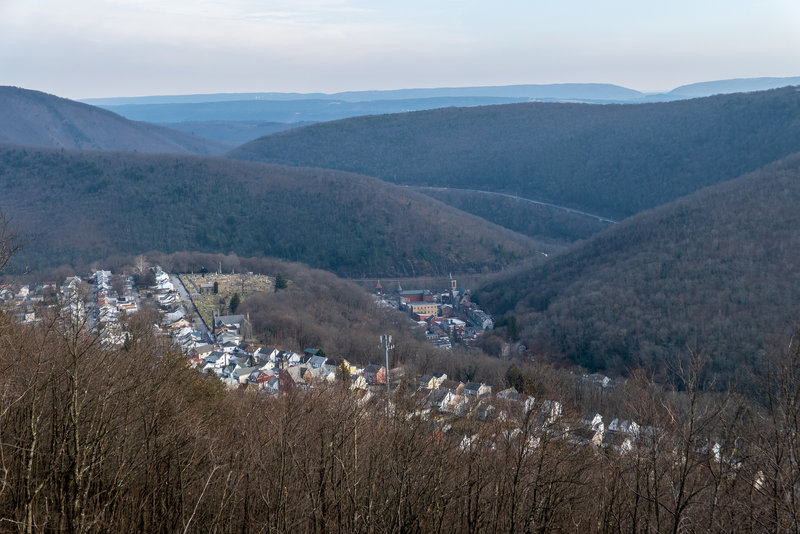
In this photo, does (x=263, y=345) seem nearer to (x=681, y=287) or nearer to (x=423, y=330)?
(x=423, y=330)

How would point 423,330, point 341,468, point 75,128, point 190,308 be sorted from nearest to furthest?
point 341,468, point 190,308, point 423,330, point 75,128

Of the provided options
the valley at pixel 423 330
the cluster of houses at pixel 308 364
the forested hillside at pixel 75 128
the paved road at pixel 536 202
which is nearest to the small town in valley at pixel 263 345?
the cluster of houses at pixel 308 364

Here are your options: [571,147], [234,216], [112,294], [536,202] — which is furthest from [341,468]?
[571,147]

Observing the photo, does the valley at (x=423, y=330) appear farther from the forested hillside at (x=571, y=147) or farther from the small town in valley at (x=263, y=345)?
the forested hillside at (x=571, y=147)

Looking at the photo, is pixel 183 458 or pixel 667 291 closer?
pixel 183 458

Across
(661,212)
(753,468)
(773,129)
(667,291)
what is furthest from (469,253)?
(753,468)

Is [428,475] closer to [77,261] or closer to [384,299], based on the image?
[384,299]

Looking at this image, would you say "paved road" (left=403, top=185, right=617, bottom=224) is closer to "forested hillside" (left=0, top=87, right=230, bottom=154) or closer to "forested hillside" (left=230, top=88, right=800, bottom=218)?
"forested hillside" (left=230, top=88, right=800, bottom=218)
